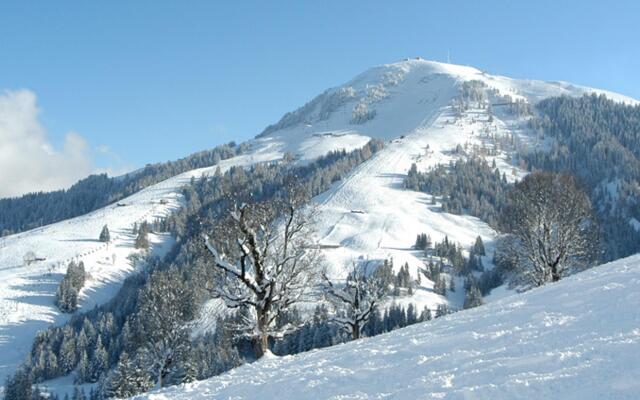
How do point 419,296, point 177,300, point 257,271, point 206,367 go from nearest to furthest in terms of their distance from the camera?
point 257,271, point 177,300, point 206,367, point 419,296

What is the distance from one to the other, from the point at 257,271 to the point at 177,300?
1070 inches

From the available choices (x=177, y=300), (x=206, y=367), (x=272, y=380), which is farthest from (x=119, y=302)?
(x=272, y=380)

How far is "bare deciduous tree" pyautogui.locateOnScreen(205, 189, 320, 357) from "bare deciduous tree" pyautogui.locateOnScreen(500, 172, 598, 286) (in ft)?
64.4

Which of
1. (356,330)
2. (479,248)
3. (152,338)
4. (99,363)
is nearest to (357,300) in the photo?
(356,330)

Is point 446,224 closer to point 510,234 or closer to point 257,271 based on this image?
point 510,234

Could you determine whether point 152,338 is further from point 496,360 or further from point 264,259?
point 496,360

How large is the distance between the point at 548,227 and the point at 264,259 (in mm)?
24334

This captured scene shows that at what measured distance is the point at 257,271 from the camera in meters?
28.1

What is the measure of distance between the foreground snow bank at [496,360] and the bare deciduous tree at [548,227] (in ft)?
63.1

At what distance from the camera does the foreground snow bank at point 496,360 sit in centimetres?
1151

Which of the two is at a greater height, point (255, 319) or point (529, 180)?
point (529, 180)

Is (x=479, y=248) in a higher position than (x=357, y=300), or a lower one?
lower

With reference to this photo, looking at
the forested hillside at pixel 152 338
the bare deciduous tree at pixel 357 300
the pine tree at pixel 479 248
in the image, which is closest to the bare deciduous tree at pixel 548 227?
the bare deciduous tree at pixel 357 300

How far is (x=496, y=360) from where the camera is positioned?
45.5 ft
